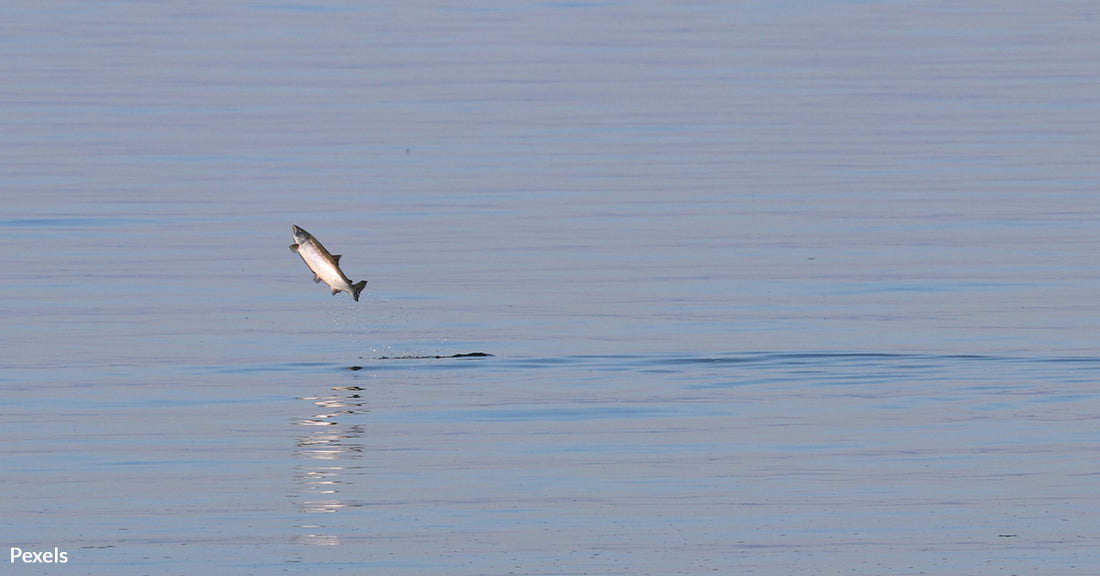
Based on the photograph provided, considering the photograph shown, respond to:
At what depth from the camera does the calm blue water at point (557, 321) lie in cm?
1225

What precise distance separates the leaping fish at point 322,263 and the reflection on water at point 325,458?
676 mm

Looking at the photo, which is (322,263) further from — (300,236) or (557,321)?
(557,321)

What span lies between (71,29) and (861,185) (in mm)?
26538

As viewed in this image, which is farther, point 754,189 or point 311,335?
point 754,189

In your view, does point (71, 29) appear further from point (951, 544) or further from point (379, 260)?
point (951, 544)

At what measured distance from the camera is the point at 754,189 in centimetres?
2598

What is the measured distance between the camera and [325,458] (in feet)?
45.8

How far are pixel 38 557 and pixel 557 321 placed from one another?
25.5ft

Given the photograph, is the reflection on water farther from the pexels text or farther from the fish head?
the pexels text

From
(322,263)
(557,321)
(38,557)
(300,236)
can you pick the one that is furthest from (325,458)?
(557,321)

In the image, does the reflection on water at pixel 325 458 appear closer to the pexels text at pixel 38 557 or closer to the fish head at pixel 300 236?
the fish head at pixel 300 236

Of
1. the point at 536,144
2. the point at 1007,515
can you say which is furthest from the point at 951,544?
the point at 536,144

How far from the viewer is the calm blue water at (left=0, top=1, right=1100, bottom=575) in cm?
1225

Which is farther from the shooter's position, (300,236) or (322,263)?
(300,236)
